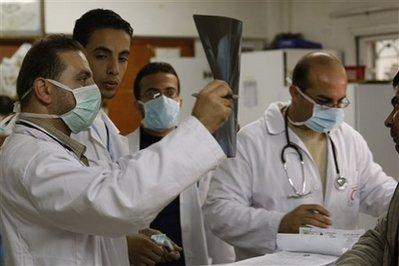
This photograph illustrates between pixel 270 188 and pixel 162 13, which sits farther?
pixel 162 13

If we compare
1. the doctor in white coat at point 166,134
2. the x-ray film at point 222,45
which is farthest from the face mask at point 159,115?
the x-ray film at point 222,45

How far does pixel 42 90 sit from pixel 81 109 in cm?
10

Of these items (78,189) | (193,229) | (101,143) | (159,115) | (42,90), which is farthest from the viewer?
(159,115)

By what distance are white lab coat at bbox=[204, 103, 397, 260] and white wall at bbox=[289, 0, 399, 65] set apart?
3416 millimetres

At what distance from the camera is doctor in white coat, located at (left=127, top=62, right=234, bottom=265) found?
2.54 metres

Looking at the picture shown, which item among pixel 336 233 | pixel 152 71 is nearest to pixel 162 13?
pixel 152 71

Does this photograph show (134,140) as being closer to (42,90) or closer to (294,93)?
(294,93)

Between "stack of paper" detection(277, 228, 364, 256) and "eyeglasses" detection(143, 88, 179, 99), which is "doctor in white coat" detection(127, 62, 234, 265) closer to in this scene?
"eyeglasses" detection(143, 88, 179, 99)

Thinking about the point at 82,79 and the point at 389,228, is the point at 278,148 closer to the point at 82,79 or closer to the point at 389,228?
the point at 389,228

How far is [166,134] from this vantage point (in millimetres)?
2773

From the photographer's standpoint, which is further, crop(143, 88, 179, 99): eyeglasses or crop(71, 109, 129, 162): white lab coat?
crop(143, 88, 179, 99): eyeglasses

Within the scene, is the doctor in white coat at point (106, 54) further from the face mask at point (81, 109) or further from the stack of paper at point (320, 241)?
the stack of paper at point (320, 241)

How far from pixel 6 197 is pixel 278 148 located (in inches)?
44.0

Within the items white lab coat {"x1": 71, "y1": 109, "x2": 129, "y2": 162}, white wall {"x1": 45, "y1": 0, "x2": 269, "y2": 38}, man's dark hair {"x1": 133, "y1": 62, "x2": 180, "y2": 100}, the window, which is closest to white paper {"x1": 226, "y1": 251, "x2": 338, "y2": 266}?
white lab coat {"x1": 71, "y1": 109, "x2": 129, "y2": 162}
